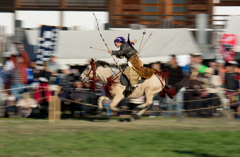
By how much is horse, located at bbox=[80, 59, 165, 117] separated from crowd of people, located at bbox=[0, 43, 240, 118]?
346mm

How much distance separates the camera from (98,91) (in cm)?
1389

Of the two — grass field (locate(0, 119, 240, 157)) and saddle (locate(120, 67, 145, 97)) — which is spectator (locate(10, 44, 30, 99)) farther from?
saddle (locate(120, 67, 145, 97))

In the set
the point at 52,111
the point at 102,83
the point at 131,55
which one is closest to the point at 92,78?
the point at 102,83

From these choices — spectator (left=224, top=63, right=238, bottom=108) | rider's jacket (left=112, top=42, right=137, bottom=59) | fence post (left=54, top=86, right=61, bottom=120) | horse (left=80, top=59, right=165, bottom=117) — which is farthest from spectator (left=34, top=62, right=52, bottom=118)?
spectator (left=224, top=63, right=238, bottom=108)

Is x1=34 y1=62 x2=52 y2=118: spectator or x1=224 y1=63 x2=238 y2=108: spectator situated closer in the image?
x1=224 y1=63 x2=238 y2=108: spectator

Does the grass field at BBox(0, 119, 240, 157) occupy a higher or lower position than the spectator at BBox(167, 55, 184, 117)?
lower

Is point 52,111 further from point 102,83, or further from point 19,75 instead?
point 19,75

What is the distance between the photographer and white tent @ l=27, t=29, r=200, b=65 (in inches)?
586

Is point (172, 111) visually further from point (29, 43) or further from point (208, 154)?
point (29, 43)

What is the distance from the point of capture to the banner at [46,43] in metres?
16.8

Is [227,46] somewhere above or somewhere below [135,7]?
below

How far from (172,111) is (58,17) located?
8581 millimetres

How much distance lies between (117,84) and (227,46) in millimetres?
4645

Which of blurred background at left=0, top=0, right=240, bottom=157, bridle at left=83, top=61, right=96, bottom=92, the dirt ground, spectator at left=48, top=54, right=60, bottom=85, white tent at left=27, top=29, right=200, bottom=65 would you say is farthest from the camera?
white tent at left=27, top=29, right=200, bottom=65
